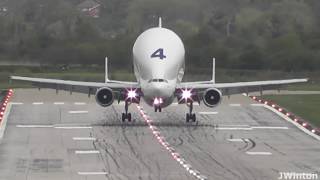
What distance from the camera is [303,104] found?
5541cm

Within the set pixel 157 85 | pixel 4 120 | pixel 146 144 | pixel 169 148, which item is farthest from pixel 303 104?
pixel 169 148

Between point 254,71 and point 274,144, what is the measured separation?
137 feet

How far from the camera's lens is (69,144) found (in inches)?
1431

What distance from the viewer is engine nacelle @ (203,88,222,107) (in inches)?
1674

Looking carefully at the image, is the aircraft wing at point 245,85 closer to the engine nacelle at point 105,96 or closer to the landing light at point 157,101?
the landing light at point 157,101

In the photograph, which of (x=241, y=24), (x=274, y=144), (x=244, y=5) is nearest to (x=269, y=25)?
(x=241, y=24)

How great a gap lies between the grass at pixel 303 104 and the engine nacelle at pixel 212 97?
519 cm

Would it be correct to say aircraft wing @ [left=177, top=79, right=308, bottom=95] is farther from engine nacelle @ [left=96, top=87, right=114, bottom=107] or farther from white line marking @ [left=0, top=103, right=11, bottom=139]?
white line marking @ [left=0, top=103, right=11, bottom=139]

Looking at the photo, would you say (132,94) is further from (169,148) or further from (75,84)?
(169,148)

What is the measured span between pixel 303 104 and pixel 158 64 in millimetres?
16852

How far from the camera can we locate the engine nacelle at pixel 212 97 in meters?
42.5

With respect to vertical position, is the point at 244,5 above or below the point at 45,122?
above

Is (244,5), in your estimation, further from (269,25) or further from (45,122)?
(45,122)

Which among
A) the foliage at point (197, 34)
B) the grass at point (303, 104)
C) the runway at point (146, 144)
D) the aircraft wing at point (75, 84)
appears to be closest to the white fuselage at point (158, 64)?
the aircraft wing at point (75, 84)
